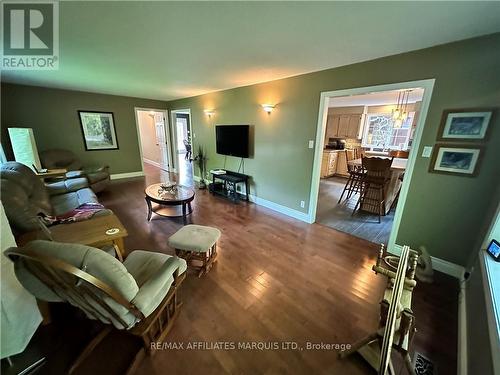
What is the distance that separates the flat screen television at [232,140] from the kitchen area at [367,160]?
2.05 meters

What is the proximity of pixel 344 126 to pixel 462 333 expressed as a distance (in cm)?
655

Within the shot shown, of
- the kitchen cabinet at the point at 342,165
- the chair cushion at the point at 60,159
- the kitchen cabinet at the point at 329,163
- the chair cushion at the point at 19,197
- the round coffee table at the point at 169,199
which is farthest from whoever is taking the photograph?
the kitchen cabinet at the point at 342,165

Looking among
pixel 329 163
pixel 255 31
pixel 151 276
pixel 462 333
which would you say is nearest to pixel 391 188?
pixel 462 333

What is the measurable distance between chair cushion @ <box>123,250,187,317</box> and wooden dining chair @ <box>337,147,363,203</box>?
370 centimetres

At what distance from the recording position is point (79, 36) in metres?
1.95

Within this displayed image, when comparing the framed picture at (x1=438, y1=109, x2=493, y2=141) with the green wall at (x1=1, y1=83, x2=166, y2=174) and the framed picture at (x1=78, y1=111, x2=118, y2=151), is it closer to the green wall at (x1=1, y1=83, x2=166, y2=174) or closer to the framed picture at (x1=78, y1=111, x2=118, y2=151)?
the green wall at (x1=1, y1=83, x2=166, y2=174)

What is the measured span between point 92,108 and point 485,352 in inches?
297

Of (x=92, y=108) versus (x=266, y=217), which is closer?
(x=266, y=217)

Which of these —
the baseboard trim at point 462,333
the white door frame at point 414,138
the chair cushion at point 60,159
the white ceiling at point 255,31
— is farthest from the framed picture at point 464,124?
the chair cushion at point 60,159

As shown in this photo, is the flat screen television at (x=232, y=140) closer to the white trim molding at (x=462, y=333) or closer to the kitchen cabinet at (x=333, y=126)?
the white trim molding at (x=462, y=333)

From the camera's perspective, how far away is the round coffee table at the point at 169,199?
297 centimetres

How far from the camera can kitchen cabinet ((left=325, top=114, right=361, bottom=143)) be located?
6.59 m

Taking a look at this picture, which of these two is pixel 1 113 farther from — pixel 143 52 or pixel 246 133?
pixel 246 133

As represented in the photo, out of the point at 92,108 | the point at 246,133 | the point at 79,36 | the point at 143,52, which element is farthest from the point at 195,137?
the point at 79,36
